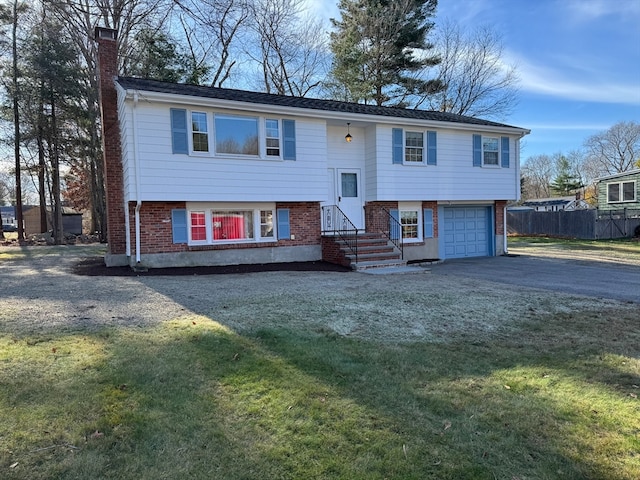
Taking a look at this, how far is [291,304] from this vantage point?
6770 mm

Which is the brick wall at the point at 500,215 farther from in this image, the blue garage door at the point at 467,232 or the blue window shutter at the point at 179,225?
the blue window shutter at the point at 179,225

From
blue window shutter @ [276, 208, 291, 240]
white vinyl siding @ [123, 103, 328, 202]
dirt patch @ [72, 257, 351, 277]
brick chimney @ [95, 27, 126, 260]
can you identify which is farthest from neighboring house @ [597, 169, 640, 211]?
brick chimney @ [95, 27, 126, 260]

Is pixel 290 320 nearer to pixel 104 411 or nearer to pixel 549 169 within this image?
pixel 104 411

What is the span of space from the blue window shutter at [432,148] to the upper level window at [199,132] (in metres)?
7.58

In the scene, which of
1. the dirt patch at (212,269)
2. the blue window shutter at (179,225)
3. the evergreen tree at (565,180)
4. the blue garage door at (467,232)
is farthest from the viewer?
the evergreen tree at (565,180)

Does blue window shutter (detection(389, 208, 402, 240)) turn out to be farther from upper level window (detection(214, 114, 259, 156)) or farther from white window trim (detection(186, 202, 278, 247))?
upper level window (detection(214, 114, 259, 156))

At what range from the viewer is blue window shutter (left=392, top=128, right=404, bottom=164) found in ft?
45.1

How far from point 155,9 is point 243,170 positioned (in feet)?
34.9

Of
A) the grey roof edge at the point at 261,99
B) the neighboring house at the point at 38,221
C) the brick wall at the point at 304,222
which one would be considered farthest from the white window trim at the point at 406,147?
the neighboring house at the point at 38,221

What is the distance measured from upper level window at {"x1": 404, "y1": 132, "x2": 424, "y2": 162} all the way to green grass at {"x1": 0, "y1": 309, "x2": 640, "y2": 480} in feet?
33.1

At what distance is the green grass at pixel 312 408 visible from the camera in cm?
249

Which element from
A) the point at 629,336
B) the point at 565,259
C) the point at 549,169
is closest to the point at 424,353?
the point at 629,336

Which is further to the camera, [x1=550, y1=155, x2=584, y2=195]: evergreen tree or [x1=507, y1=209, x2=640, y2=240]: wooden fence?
[x1=550, y1=155, x2=584, y2=195]: evergreen tree

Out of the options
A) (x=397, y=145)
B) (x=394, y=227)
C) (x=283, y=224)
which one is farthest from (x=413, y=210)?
(x=283, y=224)
